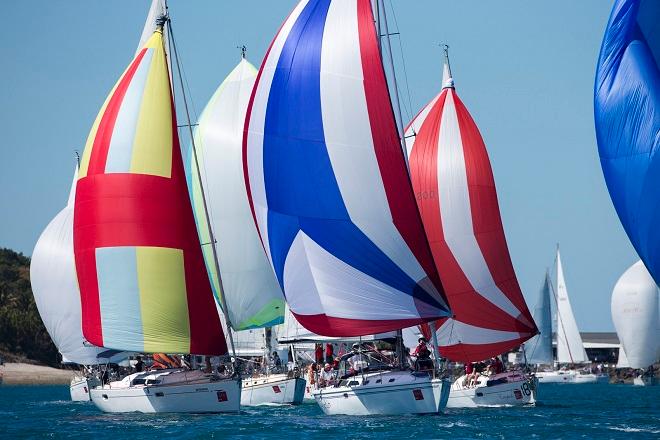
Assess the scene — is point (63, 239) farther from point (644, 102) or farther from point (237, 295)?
point (644, 102)

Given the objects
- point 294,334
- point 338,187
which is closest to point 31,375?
point 294,334

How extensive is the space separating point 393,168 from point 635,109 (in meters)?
11.5

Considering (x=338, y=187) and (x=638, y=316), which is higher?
(x=638, y=316)

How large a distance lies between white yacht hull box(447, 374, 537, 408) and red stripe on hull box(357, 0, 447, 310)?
8.50 m

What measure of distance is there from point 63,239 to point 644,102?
3341cm

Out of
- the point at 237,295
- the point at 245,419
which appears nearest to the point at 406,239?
the point at 245,419

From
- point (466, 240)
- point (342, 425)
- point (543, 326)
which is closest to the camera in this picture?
point (342, 425)

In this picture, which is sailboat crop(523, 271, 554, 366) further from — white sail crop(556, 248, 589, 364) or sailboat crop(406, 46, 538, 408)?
sailboat crop(406, 46, 538, 408)

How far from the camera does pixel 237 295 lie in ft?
158

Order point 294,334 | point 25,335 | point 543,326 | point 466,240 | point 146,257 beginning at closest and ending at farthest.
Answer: point 146,257 < point 466,240 < point 294,334 < point 25,335 < point 543,326

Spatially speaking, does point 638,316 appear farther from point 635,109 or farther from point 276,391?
point 635,109

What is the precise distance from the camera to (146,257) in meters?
35.7

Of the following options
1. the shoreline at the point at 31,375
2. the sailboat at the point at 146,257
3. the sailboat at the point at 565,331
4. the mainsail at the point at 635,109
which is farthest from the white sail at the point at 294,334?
the sailboat at the point at 565,331

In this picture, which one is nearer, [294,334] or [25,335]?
[294,334]
